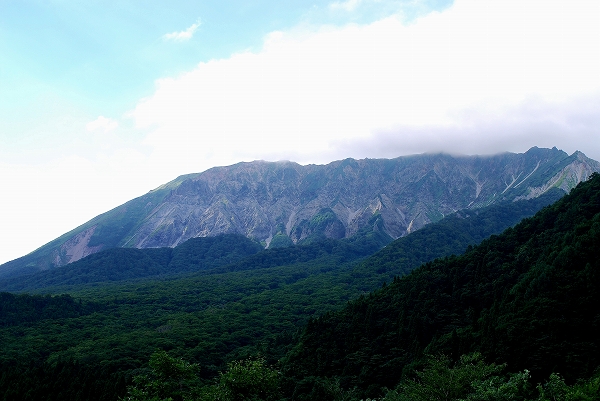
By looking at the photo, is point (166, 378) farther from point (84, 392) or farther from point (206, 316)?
point (206, 316)

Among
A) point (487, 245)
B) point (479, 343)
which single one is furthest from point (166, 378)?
point (487, 245)

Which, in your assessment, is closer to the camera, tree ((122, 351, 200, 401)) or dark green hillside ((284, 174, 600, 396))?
dark green hillside ((284, 174, 600, 396))

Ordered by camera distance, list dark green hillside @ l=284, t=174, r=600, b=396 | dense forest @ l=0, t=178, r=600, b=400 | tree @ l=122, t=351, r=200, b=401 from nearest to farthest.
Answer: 1. dense forest @ l=0, t=178, r=600, b=400
2. dark green hillside @ l=284, t=174, r=600, b=396
3. tree @ l=122, t=351, r=200, b=401

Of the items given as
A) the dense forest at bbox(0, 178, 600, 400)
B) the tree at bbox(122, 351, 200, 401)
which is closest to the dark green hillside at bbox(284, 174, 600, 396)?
the dense forest at bbox(0, 178, 600, 400)

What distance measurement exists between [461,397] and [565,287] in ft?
98.6

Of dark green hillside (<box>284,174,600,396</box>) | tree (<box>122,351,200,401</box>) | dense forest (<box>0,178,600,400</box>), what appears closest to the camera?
dense forest (<box>0,178,600,400</box>)

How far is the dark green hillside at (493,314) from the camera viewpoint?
60094 millimetres

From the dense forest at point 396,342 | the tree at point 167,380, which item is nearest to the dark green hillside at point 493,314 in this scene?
the dense forest at point 396,342

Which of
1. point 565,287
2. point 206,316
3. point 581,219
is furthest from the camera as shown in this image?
point 206,316

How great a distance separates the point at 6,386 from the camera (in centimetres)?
7862

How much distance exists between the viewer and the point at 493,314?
7406cm

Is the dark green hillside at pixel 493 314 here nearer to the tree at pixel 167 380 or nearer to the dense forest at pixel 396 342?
the dense forest at pixel 396 342

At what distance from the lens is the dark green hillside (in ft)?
197

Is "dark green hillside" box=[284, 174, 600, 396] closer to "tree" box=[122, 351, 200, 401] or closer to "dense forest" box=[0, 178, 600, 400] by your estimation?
"dense forest" box=[0, 178, 600, 400]
